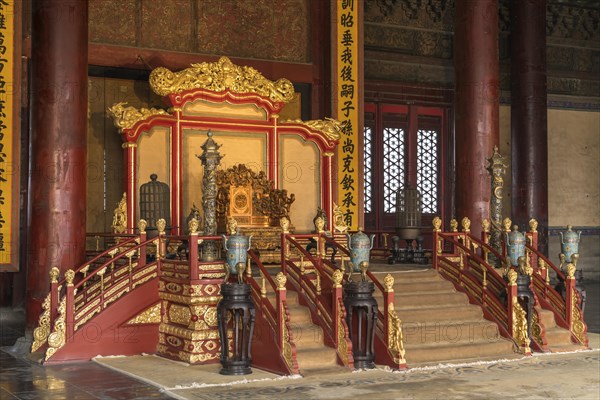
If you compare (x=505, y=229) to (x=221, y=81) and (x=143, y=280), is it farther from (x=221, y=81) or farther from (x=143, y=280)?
(x=221, y=81)

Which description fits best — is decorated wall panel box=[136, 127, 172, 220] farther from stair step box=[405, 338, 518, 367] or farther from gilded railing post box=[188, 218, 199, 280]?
stair step box=[405, 338, 518, 367]

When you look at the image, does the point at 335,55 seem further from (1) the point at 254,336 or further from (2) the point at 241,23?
(1) the point at 254,336

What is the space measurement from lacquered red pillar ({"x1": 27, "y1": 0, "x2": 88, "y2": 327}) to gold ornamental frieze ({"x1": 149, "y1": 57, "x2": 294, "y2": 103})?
175 cm

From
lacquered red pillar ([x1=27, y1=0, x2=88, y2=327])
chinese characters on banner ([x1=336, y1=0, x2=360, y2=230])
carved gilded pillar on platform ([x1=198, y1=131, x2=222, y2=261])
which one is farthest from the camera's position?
chinese characters on banner ([x1=336, y1=0, x2=360, y2=230])

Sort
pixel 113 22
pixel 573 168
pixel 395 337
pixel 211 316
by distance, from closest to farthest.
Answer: pixel 395 337
pixel 211 316
pixel 113 22
pixel 573 168

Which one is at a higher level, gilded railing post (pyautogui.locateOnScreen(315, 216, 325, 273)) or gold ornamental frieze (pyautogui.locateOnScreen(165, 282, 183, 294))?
gilded railing post (pyautogui.locateOnScreen(315, 216, 325, 273))

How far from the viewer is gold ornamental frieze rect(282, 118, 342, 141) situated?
35.7ft

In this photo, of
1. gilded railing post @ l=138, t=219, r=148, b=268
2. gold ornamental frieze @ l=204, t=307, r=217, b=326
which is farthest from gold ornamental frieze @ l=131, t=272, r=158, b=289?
gold ornamental frieze @ l=204, t=307, r=217, b=326

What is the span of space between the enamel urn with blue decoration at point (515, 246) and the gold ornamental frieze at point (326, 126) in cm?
318

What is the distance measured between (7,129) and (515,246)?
184 inches

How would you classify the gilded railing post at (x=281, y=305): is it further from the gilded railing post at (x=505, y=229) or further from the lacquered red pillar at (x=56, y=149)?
the gilded railing post at (x=505, y=229)

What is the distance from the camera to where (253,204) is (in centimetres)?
1017

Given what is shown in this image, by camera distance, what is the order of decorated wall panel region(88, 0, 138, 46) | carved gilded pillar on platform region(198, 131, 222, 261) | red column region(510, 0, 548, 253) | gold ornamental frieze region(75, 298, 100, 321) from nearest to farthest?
gold ornamental frieze region(75, 298, 100, 321) < carved gilded pillar on platform region(198, 131, 222, 261) < decorated wall panel region(88, 0, 138, 46) < red column region(510, 0, 548, 253)

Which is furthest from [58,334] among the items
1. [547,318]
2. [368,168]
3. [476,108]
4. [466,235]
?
[368,168]
